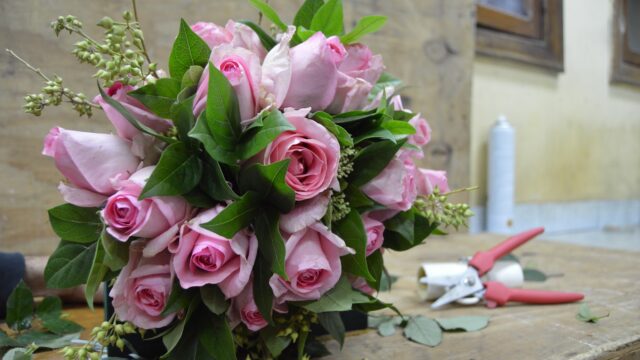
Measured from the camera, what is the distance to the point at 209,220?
0.93 feet

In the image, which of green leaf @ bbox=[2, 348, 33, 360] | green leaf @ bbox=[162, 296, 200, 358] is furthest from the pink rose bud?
green leaf @ bbox=[2, 348, 33, 360]

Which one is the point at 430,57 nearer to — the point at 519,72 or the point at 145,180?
the point at 519,72

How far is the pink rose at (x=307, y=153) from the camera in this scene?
11.6 inches

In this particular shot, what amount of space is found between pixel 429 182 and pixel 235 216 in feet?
0.63

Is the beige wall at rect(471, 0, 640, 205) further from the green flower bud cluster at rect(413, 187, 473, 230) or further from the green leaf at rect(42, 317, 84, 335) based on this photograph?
the green leaf at rect(42, 317, 84, 335)

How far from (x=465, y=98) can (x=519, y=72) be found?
341 mm

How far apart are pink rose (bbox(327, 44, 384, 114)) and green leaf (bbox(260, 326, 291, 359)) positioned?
0.52 feet

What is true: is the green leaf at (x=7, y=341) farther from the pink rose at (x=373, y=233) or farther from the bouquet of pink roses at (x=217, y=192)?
the pink rose at (x=373, y=233)

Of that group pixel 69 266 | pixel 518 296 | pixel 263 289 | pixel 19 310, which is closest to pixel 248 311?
pixel 263 289

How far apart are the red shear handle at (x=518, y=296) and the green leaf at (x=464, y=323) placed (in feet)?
0.19

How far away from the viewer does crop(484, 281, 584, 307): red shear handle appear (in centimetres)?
51

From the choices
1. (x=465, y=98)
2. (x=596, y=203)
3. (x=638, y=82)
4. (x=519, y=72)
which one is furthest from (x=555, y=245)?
(x=638, y=82)

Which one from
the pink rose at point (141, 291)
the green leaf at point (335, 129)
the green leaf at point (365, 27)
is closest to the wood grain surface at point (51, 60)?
the green leaf at point (365, 27)

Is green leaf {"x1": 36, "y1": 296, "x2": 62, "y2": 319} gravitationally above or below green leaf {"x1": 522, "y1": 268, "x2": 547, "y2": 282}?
above
